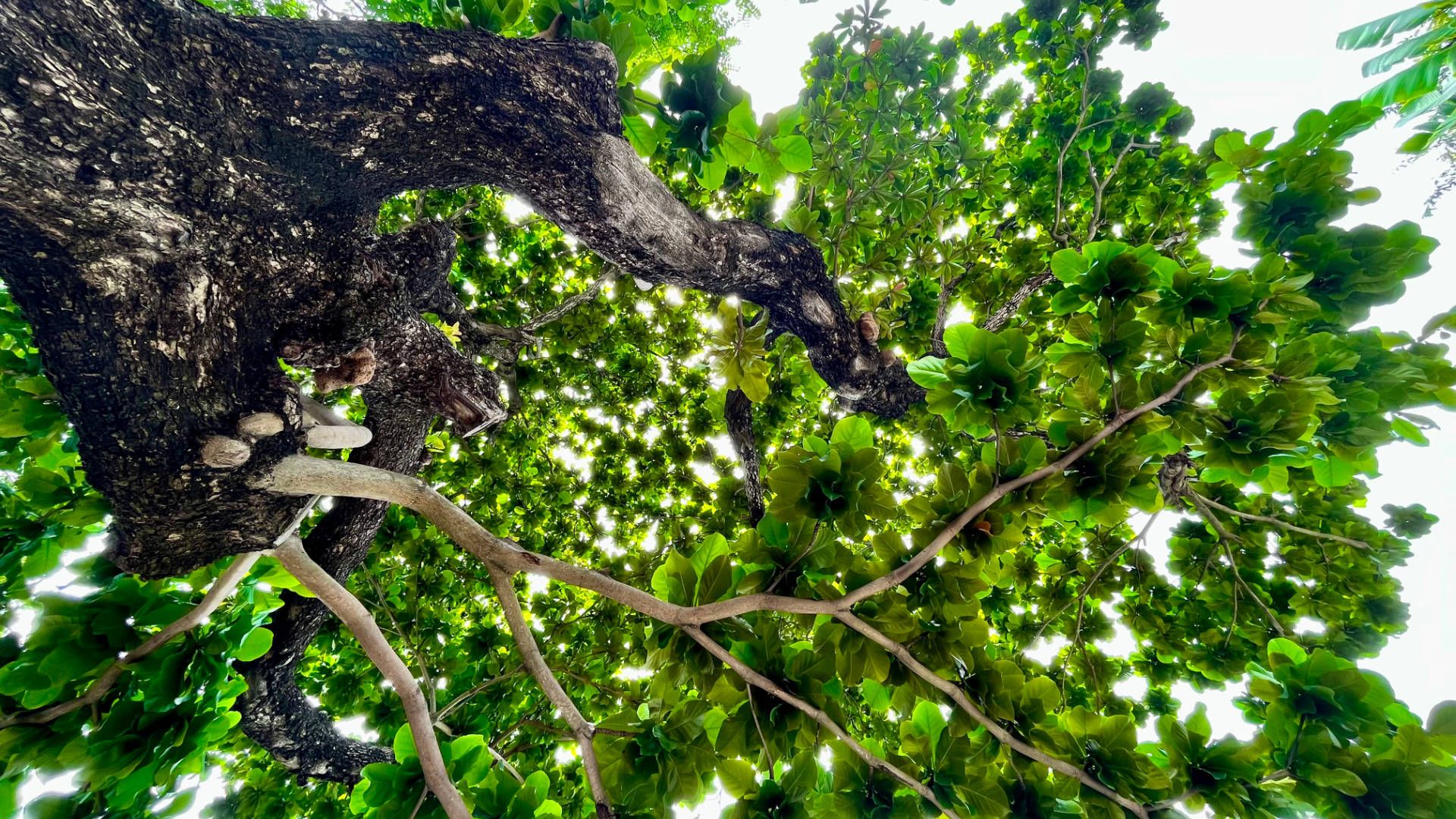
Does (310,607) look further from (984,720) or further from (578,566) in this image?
(984,720)

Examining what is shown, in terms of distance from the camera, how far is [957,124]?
374 centimetres

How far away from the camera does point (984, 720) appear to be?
56.5 inches

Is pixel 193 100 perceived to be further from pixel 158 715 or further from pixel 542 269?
pixel 542 269

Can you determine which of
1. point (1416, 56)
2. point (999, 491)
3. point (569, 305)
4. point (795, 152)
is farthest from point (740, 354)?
point (1416, 56)

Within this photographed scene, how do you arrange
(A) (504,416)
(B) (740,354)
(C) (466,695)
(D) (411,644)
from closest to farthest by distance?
1. (C) (466,695)
2. (A) (504,416)
3. (D) (411,644)
4. (B) (740,354)

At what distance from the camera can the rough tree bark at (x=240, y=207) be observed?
111 centimetres

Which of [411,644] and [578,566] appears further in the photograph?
[411,644]

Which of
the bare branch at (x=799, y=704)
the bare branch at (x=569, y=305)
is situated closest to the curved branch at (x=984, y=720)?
the bare branch at (x=799, y=704)

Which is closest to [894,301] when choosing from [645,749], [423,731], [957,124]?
[957,124]

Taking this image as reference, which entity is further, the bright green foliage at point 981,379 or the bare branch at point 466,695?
the bare branch at point 466,695

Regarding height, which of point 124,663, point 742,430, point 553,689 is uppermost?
point 742,430

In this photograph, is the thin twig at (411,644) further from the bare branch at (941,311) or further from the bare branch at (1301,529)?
the bare branch at (1301,529)

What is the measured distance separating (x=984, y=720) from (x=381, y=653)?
1.86 metres

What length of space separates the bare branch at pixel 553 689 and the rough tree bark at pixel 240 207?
74 cm
